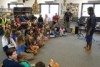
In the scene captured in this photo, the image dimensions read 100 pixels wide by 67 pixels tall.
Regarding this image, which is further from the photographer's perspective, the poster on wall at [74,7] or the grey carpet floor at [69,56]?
the poster on wall at [74,7]

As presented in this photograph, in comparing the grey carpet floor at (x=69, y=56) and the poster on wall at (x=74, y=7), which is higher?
the poster on wall at (x=74, y=7)

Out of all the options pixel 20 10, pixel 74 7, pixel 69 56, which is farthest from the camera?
pixel 74 7

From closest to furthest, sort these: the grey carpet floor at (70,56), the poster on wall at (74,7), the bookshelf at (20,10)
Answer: the grey carpet floor at (70,56), the bookshelf at (20,10), the poster on wall at (74,7)

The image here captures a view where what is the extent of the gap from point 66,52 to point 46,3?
8671 mm

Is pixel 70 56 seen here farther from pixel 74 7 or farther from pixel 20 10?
pixel 74 7

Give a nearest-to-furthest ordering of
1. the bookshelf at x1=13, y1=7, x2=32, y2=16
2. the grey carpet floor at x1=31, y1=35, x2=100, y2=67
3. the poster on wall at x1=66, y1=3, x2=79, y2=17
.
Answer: the grey carpet floor at x1=31, y1=35, x2=100, y2=67 < the bookshelf at x1=13, y1=7, x2=32, y2=16 < the poster on wall at x1=66, y1=3, x2=79, y2=17

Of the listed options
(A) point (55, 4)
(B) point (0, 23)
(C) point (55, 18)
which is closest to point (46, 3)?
(A) point (55, 4)

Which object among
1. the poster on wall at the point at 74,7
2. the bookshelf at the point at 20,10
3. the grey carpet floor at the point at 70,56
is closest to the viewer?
the grey carpet floor at the point at 70,56

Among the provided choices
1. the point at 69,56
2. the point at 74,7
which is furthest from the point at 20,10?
the point at 69,56

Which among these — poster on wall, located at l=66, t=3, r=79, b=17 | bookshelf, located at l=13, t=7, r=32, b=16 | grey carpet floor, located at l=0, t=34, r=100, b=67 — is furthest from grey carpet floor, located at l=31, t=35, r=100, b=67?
poster on wall, located at l=66, t=3, r=79, b=17

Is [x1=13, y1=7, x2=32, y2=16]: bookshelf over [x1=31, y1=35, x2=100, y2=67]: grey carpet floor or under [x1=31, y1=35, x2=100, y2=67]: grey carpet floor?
over

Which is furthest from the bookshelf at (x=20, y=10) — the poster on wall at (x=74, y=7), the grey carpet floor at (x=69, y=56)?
the grey carpet floor at (x=69, y=56)

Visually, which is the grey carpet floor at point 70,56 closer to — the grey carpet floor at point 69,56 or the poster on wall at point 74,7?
the grey carpet floor at point 69,56

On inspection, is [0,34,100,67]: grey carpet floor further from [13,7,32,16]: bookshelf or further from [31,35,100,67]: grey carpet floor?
[13,7,32,16]: bookshelf
